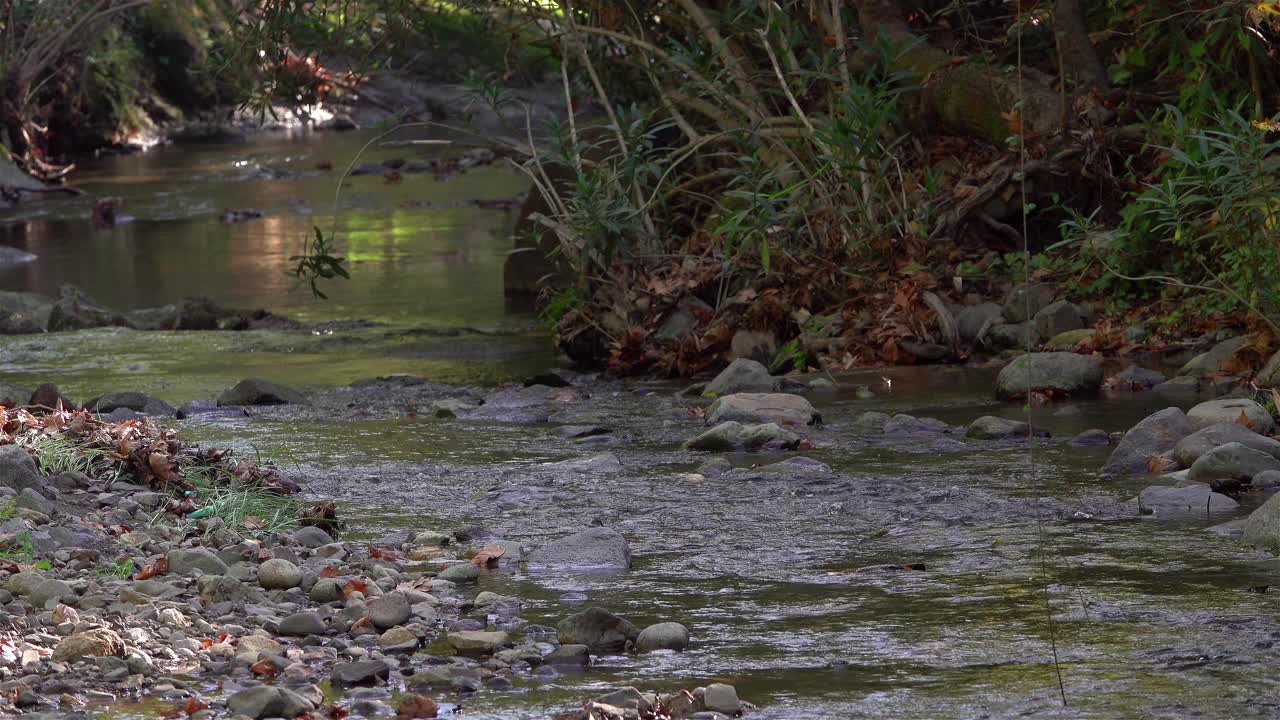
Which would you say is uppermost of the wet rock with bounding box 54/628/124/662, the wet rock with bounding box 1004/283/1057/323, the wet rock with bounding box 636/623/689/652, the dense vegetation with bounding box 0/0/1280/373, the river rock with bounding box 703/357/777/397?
the dense vegetation with bounding box 0/0/1280/373

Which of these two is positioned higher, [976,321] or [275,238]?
[976,321]

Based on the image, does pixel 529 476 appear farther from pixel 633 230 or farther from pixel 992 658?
pixel 633 230

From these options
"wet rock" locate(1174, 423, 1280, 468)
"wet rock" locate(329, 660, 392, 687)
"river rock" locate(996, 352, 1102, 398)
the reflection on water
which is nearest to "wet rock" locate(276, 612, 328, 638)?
"wet rock" locate(329, 660, 392, 687)

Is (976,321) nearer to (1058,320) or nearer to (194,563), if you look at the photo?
(1058,320)

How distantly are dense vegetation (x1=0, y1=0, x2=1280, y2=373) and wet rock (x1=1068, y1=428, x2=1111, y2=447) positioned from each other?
1568 mm

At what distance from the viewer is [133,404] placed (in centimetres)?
827

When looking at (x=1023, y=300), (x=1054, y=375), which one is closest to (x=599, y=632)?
(x=1054, y=375)

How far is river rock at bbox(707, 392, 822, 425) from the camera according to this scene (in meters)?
7.23

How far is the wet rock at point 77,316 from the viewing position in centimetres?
1198

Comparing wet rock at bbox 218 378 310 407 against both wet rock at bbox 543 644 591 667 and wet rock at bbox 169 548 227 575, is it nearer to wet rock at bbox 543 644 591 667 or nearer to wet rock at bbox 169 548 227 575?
wet rock at bbox 169 548 227 575

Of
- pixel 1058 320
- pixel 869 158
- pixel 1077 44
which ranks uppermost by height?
pixel 1077 44

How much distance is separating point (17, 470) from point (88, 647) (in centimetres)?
181

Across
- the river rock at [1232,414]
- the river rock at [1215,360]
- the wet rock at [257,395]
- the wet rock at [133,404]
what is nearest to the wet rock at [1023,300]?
the river rock at [1215,360]

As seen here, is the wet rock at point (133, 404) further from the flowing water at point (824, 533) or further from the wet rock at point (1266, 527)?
the wet rock at point (1266, 527)
